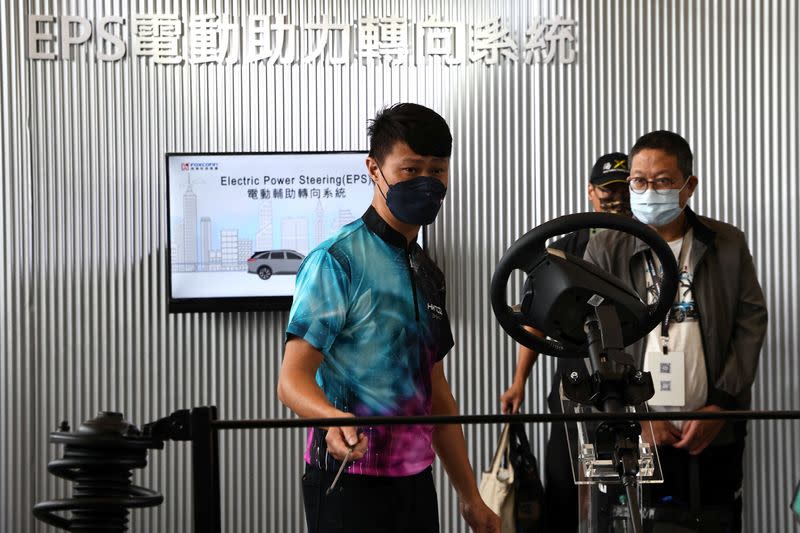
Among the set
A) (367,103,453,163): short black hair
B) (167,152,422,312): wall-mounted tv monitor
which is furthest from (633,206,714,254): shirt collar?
(167,152,422,312): wall-mounted tv monitor

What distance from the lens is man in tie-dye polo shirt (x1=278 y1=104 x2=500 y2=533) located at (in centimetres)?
181

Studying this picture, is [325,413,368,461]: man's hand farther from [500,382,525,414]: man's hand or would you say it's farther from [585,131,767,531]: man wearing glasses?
[500,382,525,414]: man's hand

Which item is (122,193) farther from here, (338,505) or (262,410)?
(338,505)

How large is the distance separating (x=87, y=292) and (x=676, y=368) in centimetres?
271

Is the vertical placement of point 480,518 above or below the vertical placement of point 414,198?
below

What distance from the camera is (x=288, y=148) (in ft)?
14.7

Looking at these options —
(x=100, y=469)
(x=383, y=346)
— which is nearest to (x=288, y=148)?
(x=383, y=346)

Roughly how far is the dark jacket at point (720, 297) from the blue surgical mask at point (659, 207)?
81mm

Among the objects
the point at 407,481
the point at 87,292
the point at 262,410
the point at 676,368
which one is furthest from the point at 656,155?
the point at 87,292

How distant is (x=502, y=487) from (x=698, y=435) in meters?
1.04

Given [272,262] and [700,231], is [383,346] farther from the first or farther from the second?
[272,262]

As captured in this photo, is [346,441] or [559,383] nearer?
[346,441]

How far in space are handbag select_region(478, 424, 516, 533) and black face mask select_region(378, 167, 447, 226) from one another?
6.25 feet

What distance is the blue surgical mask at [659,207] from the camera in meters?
2.96
